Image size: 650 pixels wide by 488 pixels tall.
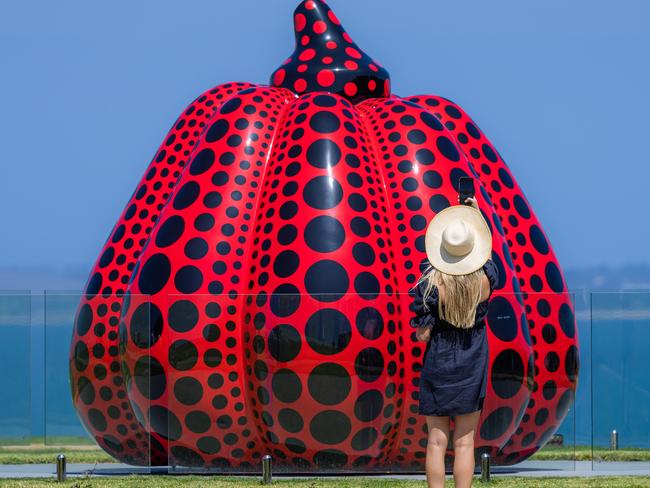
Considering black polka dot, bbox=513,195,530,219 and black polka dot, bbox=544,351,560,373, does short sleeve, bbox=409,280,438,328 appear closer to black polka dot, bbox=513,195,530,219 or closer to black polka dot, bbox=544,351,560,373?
black polka dot, bbox=544,351,560,373

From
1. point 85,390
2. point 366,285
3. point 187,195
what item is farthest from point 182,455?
point 187,195

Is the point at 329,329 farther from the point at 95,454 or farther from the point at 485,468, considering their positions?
the point at 95,454

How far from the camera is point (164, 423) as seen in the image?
1520 centimetres

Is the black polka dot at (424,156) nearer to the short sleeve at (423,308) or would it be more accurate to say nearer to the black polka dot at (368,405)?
the black polka dot at (368,405)

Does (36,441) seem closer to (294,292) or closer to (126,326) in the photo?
(126,326)

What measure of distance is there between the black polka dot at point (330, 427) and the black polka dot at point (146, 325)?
206cm

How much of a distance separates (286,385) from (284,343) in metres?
0.44

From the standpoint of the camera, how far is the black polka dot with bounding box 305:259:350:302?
14562 millimetres

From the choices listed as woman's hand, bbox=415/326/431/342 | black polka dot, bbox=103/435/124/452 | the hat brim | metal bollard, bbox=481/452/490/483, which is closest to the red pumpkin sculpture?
black polka dot, bbox=103/435/124/452

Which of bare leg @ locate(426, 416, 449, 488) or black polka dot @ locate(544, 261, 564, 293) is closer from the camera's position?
bare leg @ locate(426, 416, 449, 488)

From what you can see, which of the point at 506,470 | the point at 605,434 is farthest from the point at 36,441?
the point at 605,434

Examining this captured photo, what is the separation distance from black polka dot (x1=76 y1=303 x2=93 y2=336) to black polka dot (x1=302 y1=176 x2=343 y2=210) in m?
3.01

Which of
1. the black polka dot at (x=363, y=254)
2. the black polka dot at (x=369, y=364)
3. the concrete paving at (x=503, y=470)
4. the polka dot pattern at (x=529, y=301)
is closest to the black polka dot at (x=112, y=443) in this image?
the concrete paving at (x=503, y=470)

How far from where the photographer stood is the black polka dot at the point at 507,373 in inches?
591
